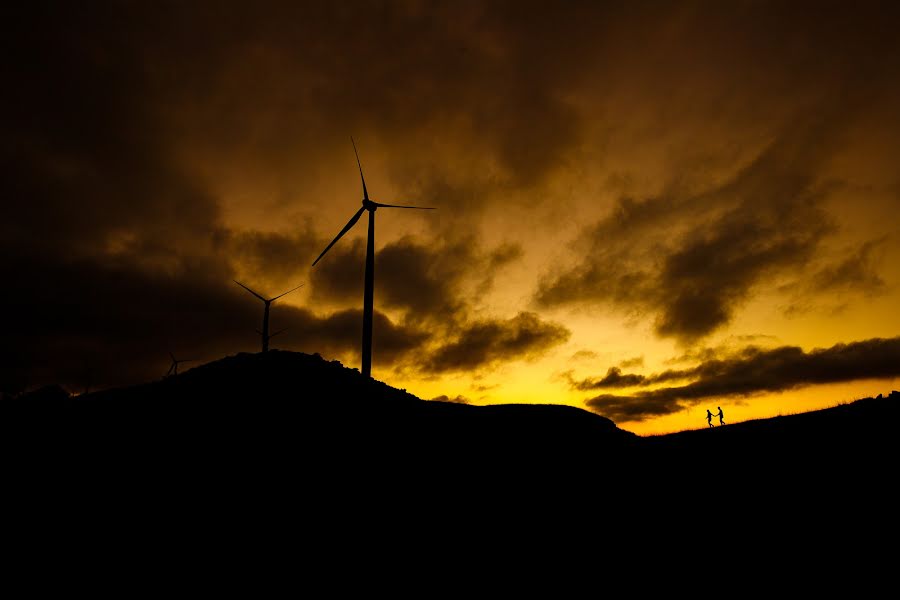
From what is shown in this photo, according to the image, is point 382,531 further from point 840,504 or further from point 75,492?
point 840,504

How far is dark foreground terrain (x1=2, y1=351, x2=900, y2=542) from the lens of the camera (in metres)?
20.7

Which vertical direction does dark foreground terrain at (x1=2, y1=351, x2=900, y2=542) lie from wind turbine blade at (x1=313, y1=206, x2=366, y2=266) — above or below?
below

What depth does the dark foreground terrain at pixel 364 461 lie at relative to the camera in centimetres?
2072

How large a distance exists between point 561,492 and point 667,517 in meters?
4.59

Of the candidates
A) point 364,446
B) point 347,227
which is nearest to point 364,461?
point 364,446

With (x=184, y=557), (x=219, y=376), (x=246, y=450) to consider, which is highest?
(x=219, y=376)

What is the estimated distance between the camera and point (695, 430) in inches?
1521

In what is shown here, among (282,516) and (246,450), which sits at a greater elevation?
(246,450)

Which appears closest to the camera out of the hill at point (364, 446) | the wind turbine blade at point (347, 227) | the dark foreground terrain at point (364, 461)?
the dark foreground terrain at point (364, 461)

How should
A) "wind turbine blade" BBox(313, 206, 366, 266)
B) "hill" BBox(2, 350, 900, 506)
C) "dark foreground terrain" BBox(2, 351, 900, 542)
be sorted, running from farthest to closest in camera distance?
"wind turbine blade" BBox(313, 206, 366, 266) → "hill" BBox(2, 350, 900, 506) → "dark foreground terrain" BBox(2, 351, 900, 542)

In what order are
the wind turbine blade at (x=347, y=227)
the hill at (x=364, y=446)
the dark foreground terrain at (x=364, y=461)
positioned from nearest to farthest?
the dark foreground terrain at (x=364, y=461) < the hill at (x=364, y=446) < the wind turbine blade at (x=347, y=227)

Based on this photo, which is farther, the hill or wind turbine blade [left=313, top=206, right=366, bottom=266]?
wind turbine blade [left=313, top=206, right=366, bottom=266]

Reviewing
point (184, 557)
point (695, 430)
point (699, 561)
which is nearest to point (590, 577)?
point (699, 561)

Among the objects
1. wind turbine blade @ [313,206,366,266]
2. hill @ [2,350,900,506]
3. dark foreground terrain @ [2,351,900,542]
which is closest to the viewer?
dark foreground terrain @ [2,351,900,542]
